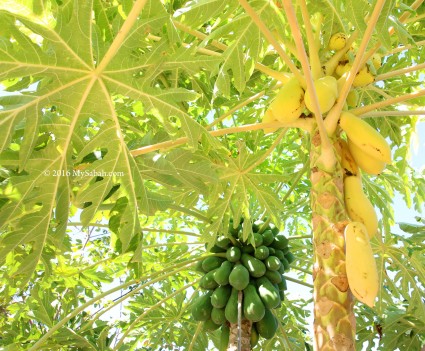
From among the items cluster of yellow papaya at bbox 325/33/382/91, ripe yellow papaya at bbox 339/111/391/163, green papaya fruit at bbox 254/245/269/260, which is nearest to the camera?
ripe yellow papaya at bbox 339/111/391/163

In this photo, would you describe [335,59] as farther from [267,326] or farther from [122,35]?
[267,326]

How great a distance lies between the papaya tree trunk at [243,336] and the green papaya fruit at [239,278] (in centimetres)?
21

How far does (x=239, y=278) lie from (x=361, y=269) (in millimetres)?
1521

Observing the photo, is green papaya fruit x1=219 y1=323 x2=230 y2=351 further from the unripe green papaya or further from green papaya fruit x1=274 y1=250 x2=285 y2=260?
green papaya fruit x1=274 y1=250 x2=285 y2=260

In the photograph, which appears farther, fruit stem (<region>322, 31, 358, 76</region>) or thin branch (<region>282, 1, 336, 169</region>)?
fruit stem (<region>322, 31, 358, 76</region>)

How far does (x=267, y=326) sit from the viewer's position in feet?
10.4

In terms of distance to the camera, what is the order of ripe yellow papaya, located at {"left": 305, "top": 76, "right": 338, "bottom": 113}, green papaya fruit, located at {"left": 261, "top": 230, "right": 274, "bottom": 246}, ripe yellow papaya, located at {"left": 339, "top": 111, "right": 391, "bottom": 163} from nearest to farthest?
ripe yellow papaya, located at {"left": 339, "top": 111, "right": 391, "bottom": 163} < ripe yellow papaya, located at {"left": 305, "top": 76, "right": 338, "bottom": 113} < green papaya fruit, located at {"left": 261, "top": 230, "right": 274, "bottom": 246}

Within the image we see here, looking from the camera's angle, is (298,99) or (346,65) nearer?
(298,99)

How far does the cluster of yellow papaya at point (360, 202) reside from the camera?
5.62 ft

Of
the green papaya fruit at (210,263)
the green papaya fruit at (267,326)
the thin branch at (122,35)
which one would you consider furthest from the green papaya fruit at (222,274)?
the thin branch at (122,35)

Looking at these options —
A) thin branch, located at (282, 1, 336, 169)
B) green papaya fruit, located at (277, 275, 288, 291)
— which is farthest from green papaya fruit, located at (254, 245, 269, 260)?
thin branch, located at (282, 1, 336, 169)

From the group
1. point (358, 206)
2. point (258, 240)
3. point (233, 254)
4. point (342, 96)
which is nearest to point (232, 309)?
point (233, 254)

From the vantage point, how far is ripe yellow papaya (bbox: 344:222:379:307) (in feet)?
5.58

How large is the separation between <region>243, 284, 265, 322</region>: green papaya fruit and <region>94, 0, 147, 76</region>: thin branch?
1.74 meters
